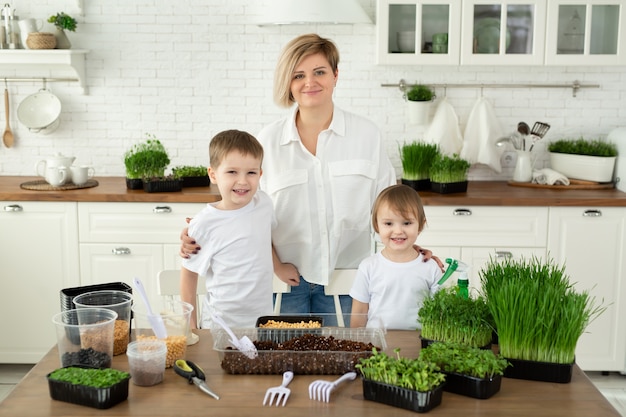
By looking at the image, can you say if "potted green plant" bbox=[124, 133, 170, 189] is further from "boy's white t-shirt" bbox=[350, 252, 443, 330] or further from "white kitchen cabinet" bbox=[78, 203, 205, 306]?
"boy's white t-shirt" bbox=[350, 252, 443, 330]

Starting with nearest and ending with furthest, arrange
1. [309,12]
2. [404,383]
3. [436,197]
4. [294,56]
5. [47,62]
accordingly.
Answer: [404,383]
[294,56]
[309,12]
[436,197]
[47,62]

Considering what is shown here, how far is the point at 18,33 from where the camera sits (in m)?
4.94

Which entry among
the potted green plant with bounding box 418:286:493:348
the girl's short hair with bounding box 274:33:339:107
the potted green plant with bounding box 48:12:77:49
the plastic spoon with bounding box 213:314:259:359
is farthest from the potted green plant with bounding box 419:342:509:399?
the potted green plant with bounding box 48:12:77:49

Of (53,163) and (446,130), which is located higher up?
(446,130)

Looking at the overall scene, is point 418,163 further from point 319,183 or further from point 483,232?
point 319,183

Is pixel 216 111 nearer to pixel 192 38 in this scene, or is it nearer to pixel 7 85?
pixel 192 38

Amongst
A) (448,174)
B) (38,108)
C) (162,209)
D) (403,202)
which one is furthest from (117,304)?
(38,108)

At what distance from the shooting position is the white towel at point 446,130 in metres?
5.11

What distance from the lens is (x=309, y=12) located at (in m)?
4.30

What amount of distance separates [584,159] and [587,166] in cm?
5

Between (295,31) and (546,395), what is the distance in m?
3.50

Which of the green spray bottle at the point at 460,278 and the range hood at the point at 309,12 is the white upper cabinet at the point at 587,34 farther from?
the green spray bottle at the point at 460,278

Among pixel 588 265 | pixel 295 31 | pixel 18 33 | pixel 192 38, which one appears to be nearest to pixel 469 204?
pixel 588 265

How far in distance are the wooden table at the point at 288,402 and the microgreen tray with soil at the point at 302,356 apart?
0.02 m
